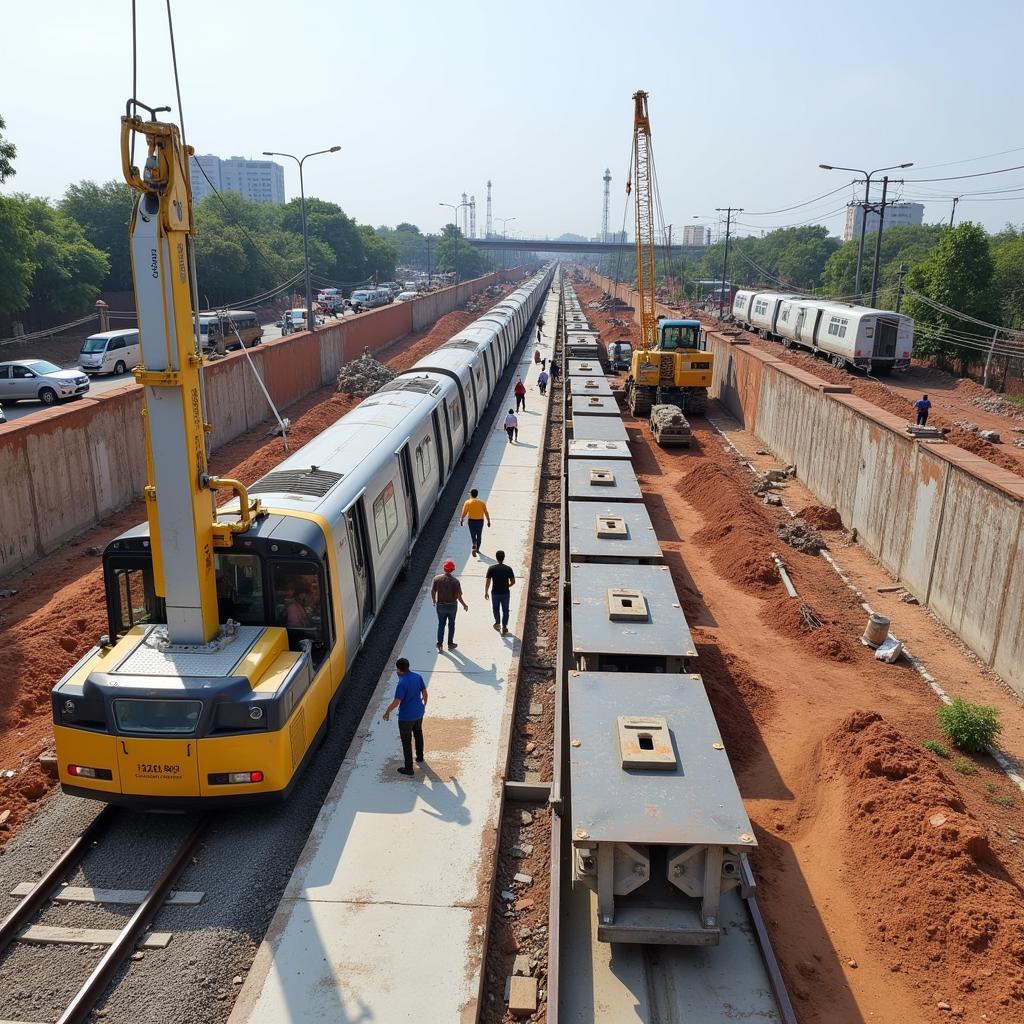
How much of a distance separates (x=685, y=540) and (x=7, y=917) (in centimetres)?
1434

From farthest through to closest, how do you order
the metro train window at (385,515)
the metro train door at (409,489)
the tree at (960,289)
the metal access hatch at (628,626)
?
the tree at (960,289)
the metro train door at (409,489)
the metro train window at (385,515)
the metal access hatch at (628,626)

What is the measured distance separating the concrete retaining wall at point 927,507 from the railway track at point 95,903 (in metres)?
10.9

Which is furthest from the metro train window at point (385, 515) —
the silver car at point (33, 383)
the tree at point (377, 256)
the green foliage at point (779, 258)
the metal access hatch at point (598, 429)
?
the green foliage at point (779, 258)

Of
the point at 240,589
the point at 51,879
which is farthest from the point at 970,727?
the point at 51,879

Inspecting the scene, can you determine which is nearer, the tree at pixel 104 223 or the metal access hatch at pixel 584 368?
the metal access hatch at pixel 584 368

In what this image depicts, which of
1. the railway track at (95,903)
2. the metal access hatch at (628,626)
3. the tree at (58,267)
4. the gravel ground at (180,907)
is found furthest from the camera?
the tree at (58,267)

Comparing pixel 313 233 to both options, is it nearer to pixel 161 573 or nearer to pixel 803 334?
pixel 803 334

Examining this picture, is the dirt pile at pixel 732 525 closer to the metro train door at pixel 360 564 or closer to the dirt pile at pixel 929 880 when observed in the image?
the dirt pile at pixel 929 880

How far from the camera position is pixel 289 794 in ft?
28.6

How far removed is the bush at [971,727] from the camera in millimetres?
10469

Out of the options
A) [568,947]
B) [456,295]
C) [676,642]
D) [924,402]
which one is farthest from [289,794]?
[456,295]

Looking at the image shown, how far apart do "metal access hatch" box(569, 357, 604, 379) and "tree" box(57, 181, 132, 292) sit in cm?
3736

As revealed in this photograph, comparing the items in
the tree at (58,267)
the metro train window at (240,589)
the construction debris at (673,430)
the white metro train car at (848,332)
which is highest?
the tree at (58,267)

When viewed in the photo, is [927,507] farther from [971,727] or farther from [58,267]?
[58,267]
